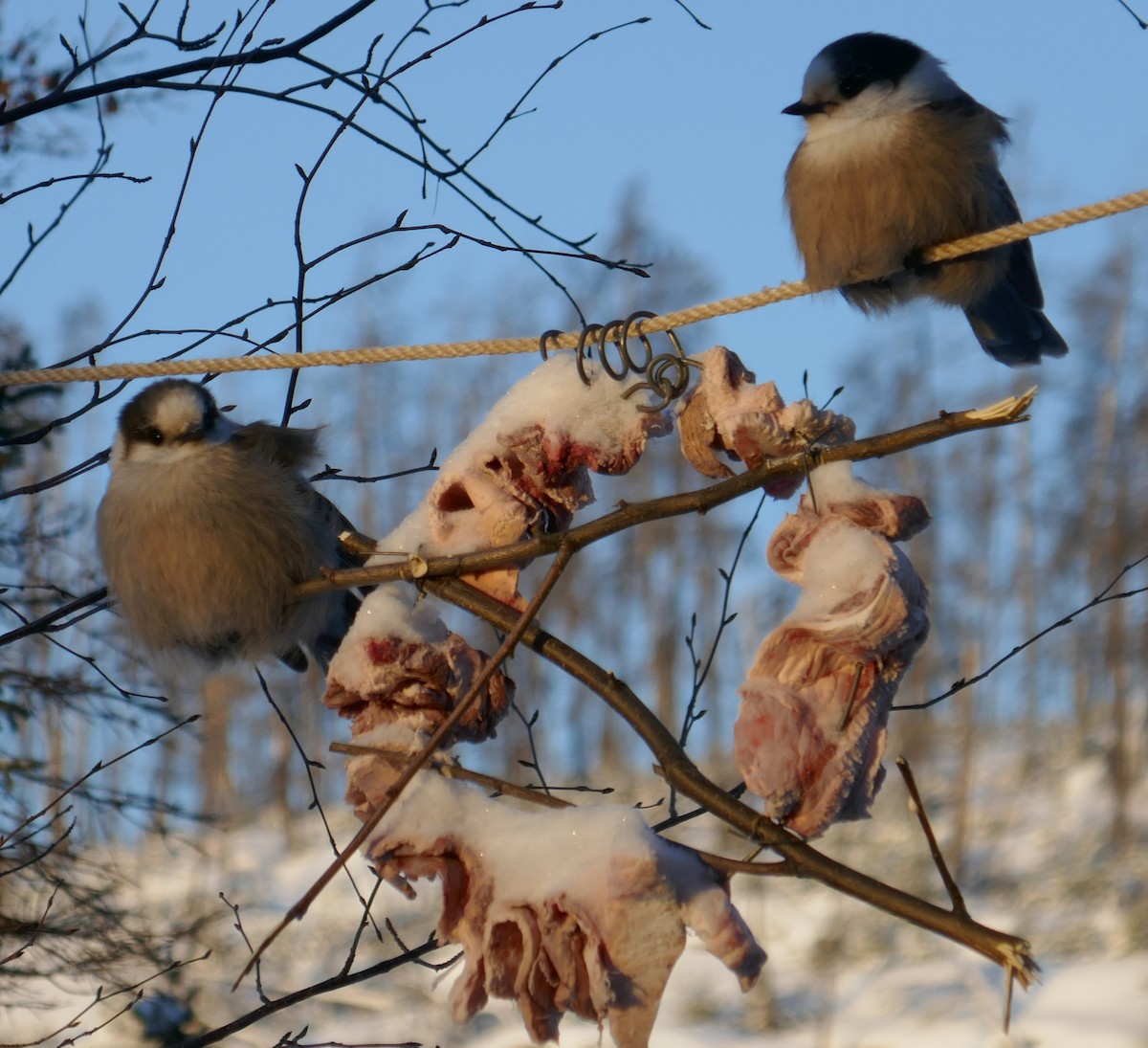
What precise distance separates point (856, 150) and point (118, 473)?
1.98m

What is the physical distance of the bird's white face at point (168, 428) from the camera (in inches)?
122

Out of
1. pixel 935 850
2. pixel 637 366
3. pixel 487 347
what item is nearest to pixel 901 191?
pixel 487 347

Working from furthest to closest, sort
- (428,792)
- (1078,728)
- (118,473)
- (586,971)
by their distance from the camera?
(1078,728)
(118,473)
(428,792)
(586,971)

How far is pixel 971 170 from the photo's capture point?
11.4ft

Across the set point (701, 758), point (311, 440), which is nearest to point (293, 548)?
point (311, 440)

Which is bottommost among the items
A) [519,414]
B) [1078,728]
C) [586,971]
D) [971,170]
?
[1078,728]

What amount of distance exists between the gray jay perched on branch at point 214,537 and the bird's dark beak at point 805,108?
4.90 ft

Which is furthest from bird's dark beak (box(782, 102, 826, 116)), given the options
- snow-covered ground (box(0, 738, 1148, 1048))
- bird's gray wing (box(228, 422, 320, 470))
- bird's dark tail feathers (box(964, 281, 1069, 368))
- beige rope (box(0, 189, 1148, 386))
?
snow-covered ground (box(0, 738, 1148, 1048))

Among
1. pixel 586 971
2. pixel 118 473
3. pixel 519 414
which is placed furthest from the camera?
pixel 118 473

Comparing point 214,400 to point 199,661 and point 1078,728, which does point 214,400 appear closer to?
point 199,661

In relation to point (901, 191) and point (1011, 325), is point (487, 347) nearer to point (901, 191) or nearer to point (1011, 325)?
point (901, 191)

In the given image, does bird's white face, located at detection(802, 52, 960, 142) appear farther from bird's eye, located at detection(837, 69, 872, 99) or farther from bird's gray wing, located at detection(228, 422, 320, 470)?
bird's gray wing, located at detection(228, 422, 320, 470)

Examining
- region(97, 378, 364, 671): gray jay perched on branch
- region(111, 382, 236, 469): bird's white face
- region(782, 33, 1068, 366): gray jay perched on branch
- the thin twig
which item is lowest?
the thin twig

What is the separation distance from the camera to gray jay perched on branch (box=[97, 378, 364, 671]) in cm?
287
